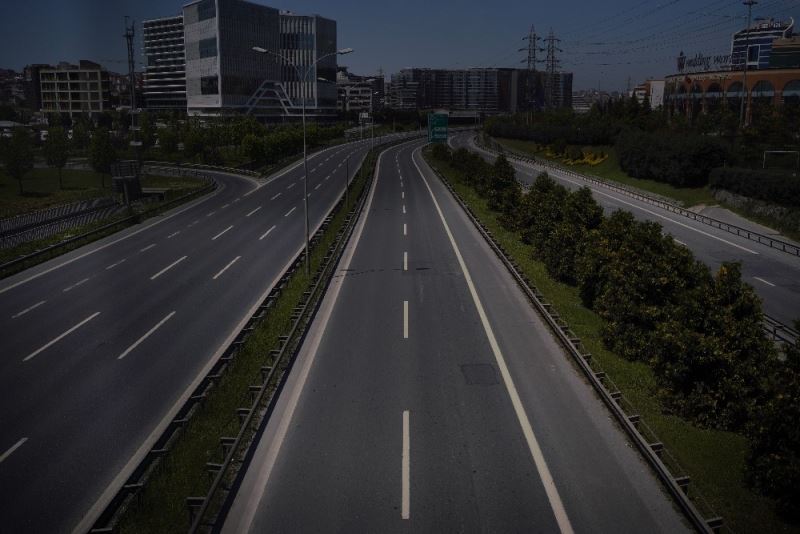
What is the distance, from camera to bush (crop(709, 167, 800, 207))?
46.4m

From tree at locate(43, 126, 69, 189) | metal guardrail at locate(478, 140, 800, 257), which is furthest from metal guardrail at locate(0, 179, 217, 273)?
metal guardrail at locate(478, 140, 800, 257)

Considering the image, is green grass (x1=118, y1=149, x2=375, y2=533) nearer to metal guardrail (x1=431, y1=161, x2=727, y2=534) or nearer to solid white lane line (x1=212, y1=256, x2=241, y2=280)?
solid white lane line (x1=212, y1=256, x2=241, y2=280)

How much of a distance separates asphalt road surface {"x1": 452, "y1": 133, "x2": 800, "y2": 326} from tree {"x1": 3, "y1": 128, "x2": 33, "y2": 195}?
52.7 m

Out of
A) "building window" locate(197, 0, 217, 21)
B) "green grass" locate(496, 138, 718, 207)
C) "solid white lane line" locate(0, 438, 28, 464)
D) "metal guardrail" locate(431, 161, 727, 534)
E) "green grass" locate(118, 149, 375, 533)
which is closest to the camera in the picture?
"green grass" locate(118, 149, 375, 533)

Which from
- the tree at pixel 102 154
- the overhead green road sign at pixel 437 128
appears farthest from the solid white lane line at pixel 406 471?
the overhead green road sign at pixel 437 128

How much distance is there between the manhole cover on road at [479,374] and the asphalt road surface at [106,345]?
7770 mm

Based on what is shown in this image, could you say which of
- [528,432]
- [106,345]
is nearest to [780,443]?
[528,432]

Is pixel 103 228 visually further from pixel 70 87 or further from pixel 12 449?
pixel 70 87

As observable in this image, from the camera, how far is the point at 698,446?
14.8 metres

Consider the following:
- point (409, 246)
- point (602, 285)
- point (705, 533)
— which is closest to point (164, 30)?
point (409, 246)

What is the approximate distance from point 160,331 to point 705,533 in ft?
59.0

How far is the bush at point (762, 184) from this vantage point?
152 ft

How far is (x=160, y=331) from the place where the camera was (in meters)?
22.6

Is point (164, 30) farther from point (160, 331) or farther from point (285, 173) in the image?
point (160, 331)
